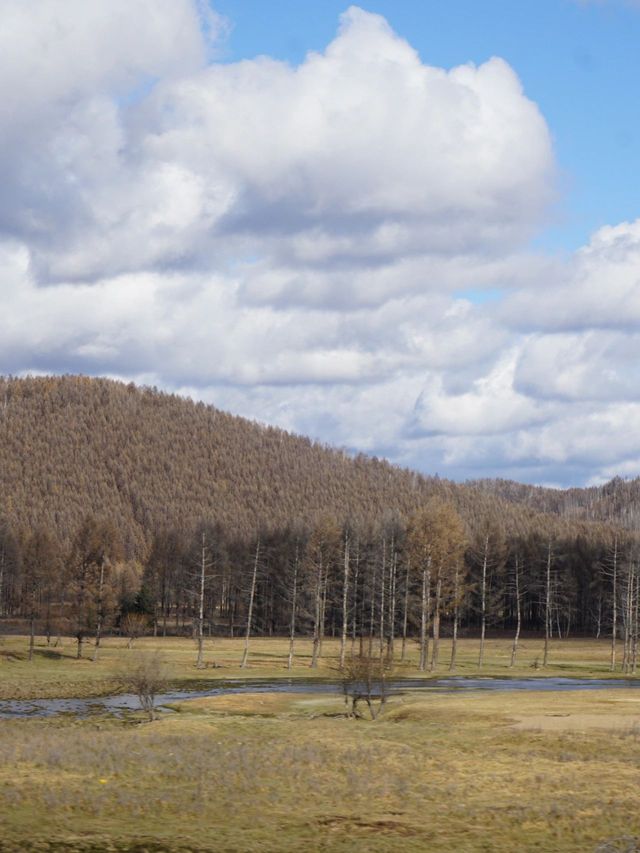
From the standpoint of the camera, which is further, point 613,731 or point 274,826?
point 613,731

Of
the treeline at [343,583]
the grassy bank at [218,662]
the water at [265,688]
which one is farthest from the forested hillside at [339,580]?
the water at [265,688]

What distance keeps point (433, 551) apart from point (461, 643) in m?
48.4

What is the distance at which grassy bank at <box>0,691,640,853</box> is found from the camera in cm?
2581

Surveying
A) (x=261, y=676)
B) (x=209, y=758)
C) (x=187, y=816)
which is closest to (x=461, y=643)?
(x=261, y=676)

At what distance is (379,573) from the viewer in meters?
122

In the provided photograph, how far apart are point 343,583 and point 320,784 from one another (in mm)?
79730

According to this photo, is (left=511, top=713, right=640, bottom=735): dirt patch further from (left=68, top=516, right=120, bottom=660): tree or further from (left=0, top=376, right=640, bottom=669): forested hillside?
(left=68, top=516, right=120, bottom=660): tree

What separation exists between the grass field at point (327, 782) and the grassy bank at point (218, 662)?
1541 centimetres

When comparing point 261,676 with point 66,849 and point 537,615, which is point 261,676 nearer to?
point 66,849

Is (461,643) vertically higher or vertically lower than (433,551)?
lower

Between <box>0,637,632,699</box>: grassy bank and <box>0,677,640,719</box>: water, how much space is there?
2825mm

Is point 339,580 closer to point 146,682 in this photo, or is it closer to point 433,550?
point 433,550

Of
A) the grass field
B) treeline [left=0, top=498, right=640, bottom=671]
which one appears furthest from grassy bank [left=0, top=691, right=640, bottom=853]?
treeline [left=0, top=498, right=640, bottom=671]

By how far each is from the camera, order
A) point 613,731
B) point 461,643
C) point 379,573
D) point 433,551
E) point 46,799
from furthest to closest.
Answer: point 461,643, point 379,573, point 433,551, point 613,731, point 46,799
